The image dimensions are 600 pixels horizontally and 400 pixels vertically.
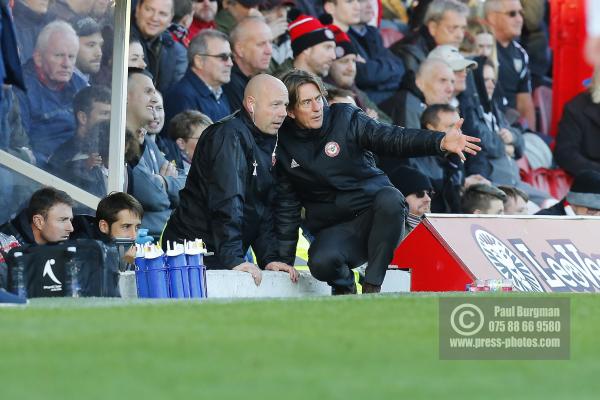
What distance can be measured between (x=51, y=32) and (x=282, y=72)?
87.2 inches

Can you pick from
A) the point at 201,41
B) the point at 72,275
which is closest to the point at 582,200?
the point at 201,41

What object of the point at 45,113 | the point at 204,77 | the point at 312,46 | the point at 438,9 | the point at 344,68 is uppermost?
the point at 438,9

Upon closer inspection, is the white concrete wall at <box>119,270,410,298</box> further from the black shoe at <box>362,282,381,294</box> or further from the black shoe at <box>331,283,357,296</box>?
the black shoe at <box>362,282,381,294</box>

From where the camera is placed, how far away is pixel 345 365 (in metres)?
3.40

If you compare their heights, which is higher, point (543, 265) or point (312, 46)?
point (312, 46)

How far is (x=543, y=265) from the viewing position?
24.8ft

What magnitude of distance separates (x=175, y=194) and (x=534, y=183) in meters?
4.69

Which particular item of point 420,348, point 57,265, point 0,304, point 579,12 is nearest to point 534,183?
point 579,12

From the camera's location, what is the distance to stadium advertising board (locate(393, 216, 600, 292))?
721cm

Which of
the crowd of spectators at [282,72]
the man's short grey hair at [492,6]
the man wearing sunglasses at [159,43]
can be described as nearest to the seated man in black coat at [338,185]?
the crowd of spectators at [282,72]

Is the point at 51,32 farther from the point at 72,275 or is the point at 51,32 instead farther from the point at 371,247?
the point at 371,247

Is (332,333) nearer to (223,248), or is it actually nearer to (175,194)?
(223,248)

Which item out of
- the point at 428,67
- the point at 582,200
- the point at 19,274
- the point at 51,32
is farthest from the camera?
the point at 428,67

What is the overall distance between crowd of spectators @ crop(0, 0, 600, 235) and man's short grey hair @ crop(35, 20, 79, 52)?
0.04 feet
